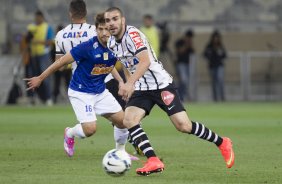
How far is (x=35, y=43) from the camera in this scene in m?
26.6

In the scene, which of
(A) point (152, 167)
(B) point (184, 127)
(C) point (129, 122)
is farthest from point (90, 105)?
(A) point (152, 167)

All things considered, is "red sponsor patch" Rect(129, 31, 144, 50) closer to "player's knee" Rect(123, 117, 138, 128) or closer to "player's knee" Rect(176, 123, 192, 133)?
"player's knee" Rect(123, 117, 138, 128)

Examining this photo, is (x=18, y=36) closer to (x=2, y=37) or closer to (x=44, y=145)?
(x=2, y=37)

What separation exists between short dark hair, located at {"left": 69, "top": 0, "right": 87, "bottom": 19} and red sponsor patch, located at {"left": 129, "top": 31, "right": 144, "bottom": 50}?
2.64m

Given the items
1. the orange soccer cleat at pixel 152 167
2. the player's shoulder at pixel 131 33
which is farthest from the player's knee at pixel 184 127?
the player's shoulder at pixel 131 33

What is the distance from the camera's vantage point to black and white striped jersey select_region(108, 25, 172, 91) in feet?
35.9

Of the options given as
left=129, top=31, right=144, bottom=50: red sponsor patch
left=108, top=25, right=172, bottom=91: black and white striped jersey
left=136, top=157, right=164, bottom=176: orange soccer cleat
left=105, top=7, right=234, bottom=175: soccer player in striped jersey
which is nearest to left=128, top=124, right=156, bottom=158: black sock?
left=105, top=7, right=234, bottom=175: soccer player in striped jersey

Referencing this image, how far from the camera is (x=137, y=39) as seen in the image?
10914 mm

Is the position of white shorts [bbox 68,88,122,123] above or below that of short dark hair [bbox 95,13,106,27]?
below

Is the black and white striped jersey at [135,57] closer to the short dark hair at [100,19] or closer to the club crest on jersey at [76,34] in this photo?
Result: the short dark hair at [100,19]

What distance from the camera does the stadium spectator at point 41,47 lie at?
2614cm

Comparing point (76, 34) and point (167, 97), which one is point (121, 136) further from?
point (76, 34)

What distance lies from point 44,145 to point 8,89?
45.8 ft

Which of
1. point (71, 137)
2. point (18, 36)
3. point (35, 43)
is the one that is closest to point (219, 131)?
point (71, 137)
